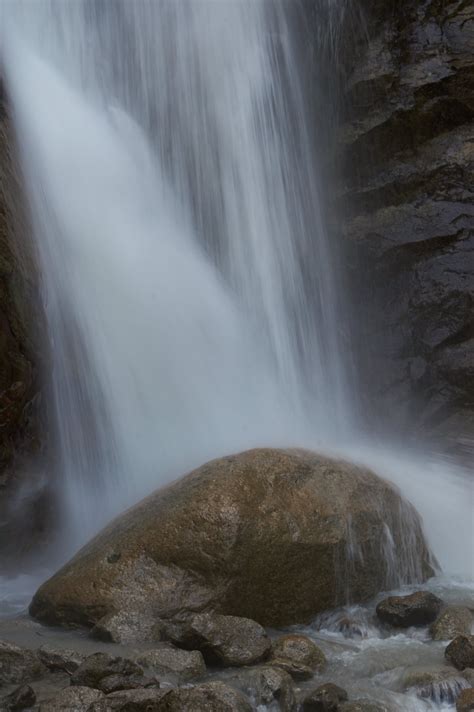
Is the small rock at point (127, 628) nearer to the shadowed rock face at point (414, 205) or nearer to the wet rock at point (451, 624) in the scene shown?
the wet rock at point (451, 624)

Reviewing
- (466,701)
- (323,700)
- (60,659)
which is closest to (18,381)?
(60,659)

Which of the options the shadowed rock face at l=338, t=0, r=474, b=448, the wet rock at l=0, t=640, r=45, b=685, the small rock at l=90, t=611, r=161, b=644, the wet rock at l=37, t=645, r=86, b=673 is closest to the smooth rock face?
the small rock at l=90, t=611, r=161, b=644

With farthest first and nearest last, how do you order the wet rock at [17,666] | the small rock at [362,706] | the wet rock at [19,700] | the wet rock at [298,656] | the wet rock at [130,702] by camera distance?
the wet rock at [298,656] < the wet rock at [17,666] < the small rock at [362,706] < the wet rock at [19,700] < the wet rock at [130,702]

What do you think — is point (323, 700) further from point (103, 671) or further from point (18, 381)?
point (18, 381)

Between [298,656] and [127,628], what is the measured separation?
1.31 m

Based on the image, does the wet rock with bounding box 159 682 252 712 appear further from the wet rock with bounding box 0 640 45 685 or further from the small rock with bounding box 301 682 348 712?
the wet rock with bounding box 0 640 45 685

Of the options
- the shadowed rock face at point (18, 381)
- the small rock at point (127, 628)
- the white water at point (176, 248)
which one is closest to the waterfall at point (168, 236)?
the white water at point (176, 248)

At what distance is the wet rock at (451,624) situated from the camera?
5.49 meters

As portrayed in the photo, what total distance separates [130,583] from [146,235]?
6.02 meters

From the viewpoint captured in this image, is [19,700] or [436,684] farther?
[436,684]

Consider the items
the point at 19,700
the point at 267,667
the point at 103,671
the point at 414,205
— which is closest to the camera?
the point at 19,700

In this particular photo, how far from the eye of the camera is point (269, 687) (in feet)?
14.6

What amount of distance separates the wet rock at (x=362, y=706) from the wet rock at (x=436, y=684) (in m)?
0.35

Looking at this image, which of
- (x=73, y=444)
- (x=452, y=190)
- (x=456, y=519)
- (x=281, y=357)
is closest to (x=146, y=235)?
(x=281, y=357)
